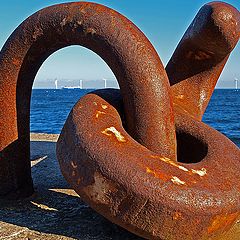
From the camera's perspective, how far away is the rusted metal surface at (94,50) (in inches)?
84.2

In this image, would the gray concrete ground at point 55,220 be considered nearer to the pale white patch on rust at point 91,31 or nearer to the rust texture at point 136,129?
the rust texture at point 136,129

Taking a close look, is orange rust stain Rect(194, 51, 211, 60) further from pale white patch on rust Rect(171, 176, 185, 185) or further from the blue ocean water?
the blue ocean water

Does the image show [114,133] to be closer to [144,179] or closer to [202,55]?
[144,179]

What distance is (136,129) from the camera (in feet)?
7.04

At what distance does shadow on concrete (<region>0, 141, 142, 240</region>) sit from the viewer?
217cm

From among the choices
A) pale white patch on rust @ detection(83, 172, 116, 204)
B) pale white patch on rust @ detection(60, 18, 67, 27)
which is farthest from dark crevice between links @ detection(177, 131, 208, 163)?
pale white patch on rust @ detection(60, 18, 67, 27)

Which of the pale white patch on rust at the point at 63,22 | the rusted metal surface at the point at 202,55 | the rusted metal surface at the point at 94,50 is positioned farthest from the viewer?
the rusted metal surface at the point at 202,55

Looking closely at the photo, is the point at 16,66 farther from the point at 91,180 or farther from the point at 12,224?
the point at 91,180

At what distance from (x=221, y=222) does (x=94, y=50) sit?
1.18 metres

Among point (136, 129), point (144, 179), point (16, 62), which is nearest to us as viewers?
point (144, 179)

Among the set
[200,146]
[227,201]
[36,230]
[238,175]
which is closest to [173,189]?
[227,201]

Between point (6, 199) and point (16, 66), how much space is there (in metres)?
0.88

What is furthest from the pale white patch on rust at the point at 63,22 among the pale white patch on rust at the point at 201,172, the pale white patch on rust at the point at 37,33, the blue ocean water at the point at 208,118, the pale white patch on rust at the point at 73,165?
the blue ocean water at the point at 208,118

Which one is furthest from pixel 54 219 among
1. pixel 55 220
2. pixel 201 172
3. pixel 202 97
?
pixel 202 97
